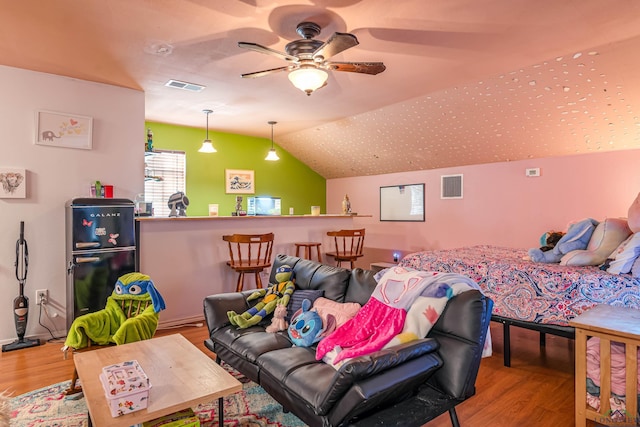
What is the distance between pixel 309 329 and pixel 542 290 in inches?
72.9

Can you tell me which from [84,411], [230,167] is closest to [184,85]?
[230,167]

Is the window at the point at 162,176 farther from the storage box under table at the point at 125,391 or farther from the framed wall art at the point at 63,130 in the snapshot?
the storage box under table at the point at 125,391

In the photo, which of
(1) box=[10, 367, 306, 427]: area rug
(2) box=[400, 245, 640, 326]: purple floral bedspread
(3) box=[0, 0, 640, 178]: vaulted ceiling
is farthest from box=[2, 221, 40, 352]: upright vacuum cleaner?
(2) box=[400, 245, 640, 326]: purple floral bedspread

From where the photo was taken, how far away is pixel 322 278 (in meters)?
2.82

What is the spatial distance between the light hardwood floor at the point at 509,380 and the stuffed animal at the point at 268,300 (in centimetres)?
99

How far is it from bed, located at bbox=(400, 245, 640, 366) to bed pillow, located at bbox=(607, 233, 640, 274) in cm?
5

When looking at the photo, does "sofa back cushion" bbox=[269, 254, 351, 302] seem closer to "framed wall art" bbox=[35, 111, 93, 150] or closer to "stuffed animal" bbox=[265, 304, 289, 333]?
"stuffed animal" bbox=[265, 304, 289, 333]

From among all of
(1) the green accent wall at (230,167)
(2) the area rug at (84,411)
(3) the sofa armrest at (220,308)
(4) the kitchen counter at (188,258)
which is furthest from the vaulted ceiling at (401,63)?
(2) the area rug at (84,411)

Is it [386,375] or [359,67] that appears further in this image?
[359,67]

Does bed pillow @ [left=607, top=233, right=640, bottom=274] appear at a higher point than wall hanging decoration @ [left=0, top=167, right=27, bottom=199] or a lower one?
lower

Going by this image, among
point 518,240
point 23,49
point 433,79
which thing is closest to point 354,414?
point 433,79

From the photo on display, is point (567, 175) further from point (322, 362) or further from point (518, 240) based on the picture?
point (322, 362)

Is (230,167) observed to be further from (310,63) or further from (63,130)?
(310,63)

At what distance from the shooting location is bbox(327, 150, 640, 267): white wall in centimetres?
429
